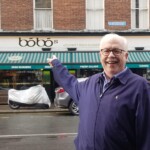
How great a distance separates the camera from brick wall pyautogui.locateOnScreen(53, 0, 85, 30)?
21781mm

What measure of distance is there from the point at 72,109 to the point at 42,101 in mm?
2245

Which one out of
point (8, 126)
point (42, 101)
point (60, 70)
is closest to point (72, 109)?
point (42, 101)

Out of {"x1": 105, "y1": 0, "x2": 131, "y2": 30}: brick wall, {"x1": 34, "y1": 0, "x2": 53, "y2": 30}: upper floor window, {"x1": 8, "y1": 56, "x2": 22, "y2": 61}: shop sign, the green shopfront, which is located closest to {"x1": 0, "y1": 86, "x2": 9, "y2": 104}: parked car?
the green shopfront

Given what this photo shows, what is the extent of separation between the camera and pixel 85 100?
10.7 ft

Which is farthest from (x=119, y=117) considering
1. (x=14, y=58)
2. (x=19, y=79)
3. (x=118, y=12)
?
(x=118, y=12)

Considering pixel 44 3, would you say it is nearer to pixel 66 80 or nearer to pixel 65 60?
pixel 65 60

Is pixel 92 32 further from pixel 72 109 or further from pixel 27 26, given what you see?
pixel 72 109

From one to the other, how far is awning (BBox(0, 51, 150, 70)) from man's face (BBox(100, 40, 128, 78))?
56.2ft

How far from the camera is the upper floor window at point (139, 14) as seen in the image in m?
22.2

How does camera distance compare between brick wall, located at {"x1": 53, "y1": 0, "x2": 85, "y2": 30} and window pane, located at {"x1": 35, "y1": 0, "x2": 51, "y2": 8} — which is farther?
window pane, located at {"x1": 35, "y1": 0, "x2": 51, "y2": 8}

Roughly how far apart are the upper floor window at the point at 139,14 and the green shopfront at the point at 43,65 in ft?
4.96

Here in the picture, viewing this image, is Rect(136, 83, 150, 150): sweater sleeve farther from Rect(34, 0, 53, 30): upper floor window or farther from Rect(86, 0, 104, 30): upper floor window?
Rect(86, 0, 104, 30): upper floor window

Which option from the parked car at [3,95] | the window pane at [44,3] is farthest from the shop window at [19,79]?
the window pane at [44,3]

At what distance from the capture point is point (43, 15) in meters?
21.9
